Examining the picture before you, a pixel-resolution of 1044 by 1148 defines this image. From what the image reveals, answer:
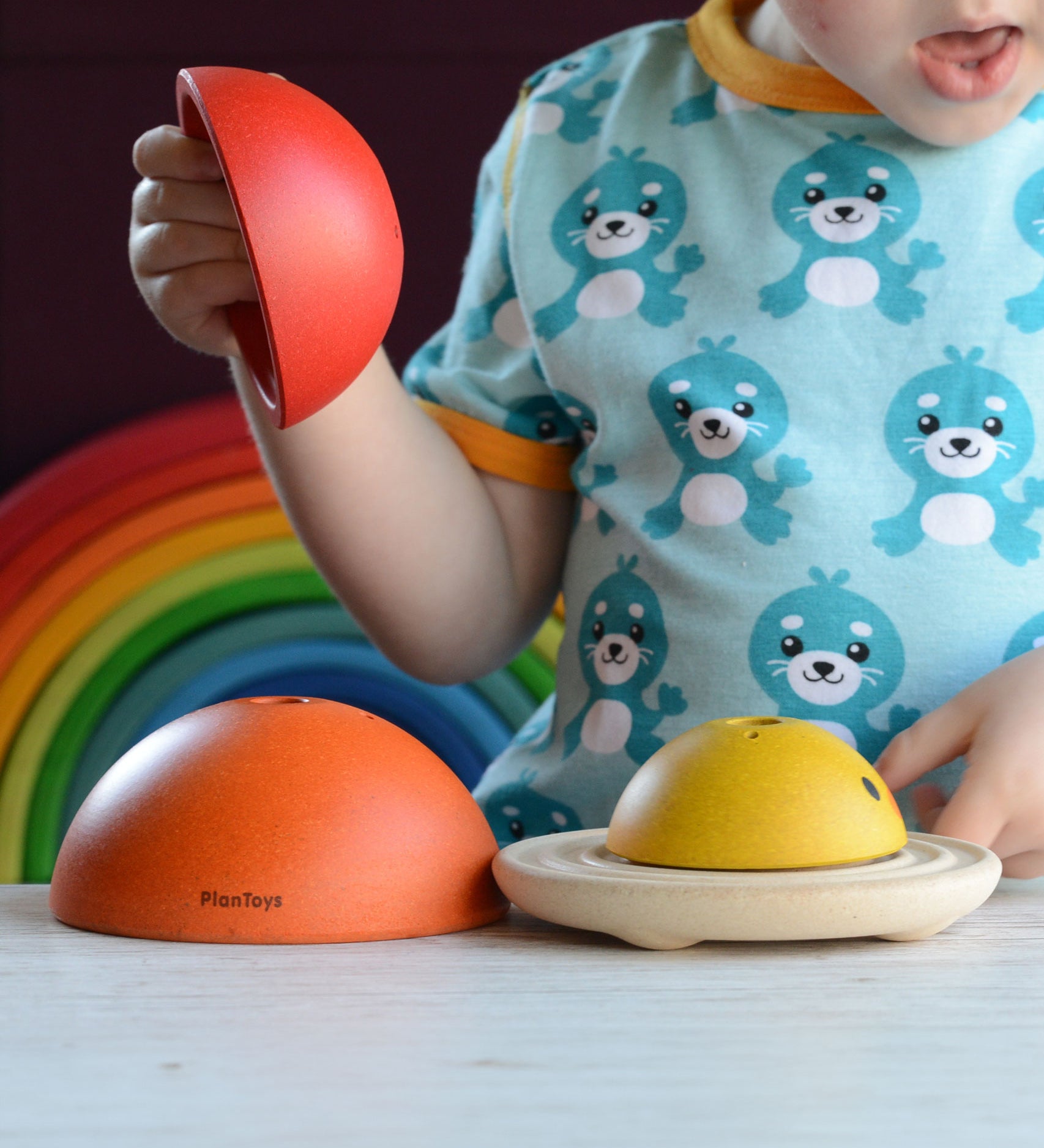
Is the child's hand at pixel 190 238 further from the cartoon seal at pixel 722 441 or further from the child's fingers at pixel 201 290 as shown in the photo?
the cartoon seal at pixel 722 441

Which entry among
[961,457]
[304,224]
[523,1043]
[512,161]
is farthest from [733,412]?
[523,1043]

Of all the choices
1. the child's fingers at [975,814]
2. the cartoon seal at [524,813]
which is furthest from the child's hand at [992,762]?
the cartoon seal at [524,813]

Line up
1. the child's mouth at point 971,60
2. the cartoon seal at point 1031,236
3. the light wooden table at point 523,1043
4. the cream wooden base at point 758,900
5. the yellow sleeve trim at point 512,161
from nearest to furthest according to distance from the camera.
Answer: the light wooden table at point 523,1043 → the cream wooden base at point 758,900 → the child's mouth at point 971,60 → the cartoon seal at point 1031,236 → the yellow sleeve trim at point 512,161

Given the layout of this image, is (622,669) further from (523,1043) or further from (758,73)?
(523,1043)

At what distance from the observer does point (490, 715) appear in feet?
5.57

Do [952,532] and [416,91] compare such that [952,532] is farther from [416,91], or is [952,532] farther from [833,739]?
[416,91]

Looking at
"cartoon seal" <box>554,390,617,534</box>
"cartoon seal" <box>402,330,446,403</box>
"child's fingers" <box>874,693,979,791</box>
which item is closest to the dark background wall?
"cartoon seal" <box>402,330,446,403</box>

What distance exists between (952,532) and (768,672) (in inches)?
4.9

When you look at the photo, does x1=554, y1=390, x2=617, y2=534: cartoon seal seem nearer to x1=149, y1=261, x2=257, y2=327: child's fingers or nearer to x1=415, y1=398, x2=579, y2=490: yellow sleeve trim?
x1=415, y1=398, x2=579, y2=490: yellow sleeve trim

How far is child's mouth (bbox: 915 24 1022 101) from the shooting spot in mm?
631

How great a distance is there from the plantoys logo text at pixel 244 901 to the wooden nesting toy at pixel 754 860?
7 centimetres

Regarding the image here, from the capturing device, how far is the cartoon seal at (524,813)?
766 millimetres

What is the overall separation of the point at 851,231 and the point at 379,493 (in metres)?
0.32

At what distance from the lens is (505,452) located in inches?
32.7
